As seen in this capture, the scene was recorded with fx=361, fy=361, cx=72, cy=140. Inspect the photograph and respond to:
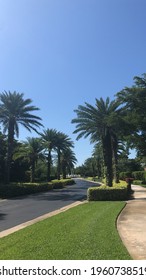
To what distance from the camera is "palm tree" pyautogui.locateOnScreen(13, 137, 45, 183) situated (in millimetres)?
52981

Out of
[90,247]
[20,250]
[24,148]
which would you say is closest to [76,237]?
[90,247]

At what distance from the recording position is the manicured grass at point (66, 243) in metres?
7.77

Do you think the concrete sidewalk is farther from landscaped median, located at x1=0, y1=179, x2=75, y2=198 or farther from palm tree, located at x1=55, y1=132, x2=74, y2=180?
palm tree, located at x1=55, y1=132, x2=74, y2=180

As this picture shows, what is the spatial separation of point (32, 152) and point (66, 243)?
4501 centimetres

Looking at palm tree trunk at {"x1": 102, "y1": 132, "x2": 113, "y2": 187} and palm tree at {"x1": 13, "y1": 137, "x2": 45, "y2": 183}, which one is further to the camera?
palm tree at {"x1": 13, "y1": 137, "x2": 45, "y2": 183}

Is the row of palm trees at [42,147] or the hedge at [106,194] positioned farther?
the row of palm trees at [42,147]

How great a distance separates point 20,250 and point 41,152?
4712 cm

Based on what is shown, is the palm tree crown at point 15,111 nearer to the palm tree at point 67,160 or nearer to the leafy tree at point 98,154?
the leafy tree at point 98,154

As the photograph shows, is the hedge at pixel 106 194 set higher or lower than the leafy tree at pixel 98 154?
lower

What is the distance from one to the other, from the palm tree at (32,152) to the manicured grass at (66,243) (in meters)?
40.5

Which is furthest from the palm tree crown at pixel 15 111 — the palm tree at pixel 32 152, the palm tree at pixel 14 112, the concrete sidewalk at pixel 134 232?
the concrete sidewalk at pixel 134 232

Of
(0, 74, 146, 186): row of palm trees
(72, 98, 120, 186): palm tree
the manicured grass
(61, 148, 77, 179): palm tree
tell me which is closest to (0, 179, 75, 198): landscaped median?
(0, 74, 146, 186): row of palm trees

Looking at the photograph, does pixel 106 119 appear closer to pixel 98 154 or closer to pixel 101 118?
pixel 101 118

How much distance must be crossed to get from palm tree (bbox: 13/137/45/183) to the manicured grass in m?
40.5
